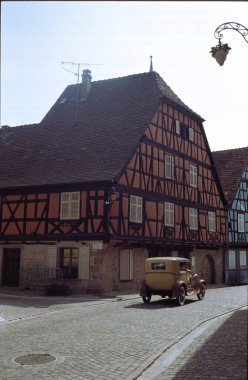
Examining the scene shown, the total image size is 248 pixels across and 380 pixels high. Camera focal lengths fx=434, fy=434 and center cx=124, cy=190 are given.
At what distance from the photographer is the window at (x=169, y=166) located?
26391 mm

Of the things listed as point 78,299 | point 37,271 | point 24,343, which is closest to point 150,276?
point 78,299

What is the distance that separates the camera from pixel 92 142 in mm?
24469

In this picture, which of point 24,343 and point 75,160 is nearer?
point 24,343

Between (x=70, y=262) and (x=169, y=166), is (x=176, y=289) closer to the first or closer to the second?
(x=70, y=262)

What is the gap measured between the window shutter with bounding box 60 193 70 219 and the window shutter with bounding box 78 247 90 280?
6.52ft

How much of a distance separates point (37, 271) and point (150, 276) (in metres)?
7.11

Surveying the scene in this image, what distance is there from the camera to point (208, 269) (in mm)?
31391

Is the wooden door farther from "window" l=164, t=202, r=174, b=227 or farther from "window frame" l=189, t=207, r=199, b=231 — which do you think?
"window frame" l=189, t=207, r=199, b=231

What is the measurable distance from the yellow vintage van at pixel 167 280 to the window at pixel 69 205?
5529 millimetres

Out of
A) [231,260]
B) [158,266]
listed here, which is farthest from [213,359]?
[231,260]

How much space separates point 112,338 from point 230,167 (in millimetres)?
29127

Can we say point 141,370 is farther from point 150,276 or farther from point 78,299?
point 78,299

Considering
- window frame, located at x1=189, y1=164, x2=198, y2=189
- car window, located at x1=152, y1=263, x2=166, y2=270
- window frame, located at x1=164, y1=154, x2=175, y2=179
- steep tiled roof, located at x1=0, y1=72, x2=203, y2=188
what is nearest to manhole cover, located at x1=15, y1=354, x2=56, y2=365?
car window, located at x1=152, y1=263, x2=166, y2=270

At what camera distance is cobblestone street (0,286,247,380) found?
698 centimetres
